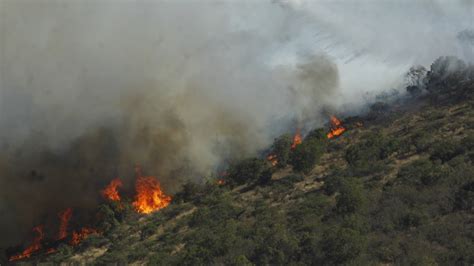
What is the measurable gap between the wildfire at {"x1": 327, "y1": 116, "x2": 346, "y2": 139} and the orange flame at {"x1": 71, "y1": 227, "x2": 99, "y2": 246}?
32730mm

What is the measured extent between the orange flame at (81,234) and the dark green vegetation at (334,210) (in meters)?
2.04

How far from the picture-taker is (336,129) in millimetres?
63906

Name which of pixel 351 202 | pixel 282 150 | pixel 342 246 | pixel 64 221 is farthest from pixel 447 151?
pixel 64 221

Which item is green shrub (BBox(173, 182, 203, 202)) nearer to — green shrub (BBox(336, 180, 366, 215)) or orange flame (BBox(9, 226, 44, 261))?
orange flame (BBox(9, 226, 44, 261))

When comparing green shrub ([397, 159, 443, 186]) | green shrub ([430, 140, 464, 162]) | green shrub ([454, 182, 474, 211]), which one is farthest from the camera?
green shrub ([430, 140, 464, 162])

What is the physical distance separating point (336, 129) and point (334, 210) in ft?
122

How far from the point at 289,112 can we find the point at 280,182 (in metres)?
28.5

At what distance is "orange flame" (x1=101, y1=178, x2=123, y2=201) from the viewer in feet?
154

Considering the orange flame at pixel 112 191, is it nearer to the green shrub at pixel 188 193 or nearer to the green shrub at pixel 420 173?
the green shrub at pixel 188 193

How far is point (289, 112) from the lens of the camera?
69.4m

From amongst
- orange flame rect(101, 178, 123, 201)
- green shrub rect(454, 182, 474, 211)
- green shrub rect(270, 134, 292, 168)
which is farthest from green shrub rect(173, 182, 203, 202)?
green shrub rect(454, 182, 474, 211)

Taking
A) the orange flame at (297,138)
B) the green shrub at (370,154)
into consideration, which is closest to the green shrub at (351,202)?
the green shrub at (370,154)

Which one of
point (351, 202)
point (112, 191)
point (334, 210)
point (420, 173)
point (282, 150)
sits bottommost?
point (420, 173)

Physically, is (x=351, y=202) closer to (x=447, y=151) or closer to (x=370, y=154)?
(x=447, y=151)
